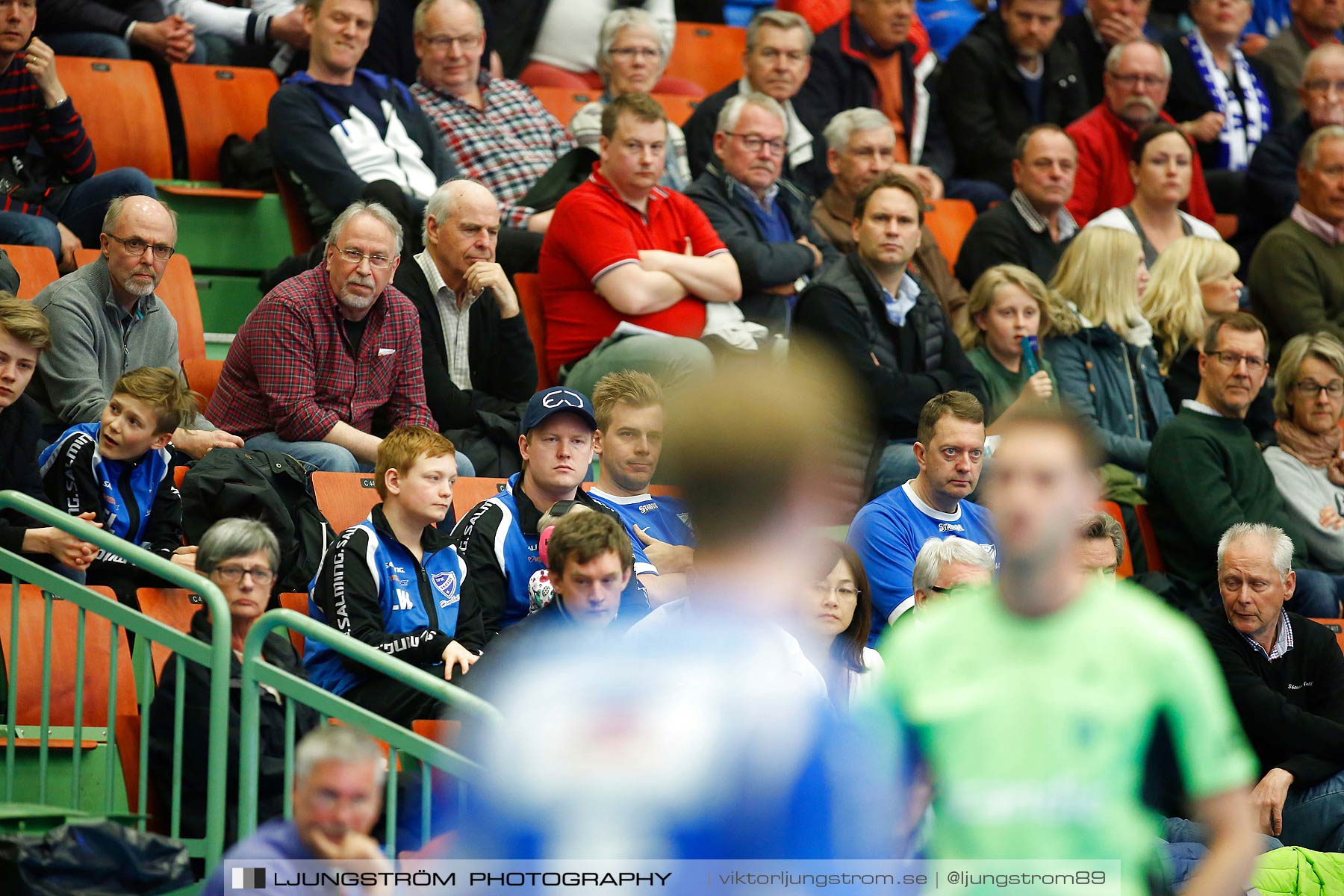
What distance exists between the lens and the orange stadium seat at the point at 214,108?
7.42m

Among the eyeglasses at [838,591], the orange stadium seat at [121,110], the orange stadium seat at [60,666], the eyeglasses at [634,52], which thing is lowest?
the orange stadium seat at [60,666]

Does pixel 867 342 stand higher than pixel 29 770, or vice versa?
pixel 867 342

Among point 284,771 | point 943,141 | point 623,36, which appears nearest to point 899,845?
point 284,771

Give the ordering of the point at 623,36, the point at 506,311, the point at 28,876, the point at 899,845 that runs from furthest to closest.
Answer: the point at 623,36 → the point at 506,311 → the point at 28,876 → the point at 899,845

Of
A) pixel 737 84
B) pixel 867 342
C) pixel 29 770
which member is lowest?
pixel 29 770

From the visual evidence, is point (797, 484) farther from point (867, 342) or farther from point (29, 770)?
point (867, 342)

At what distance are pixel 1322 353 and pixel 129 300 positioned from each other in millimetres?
4295

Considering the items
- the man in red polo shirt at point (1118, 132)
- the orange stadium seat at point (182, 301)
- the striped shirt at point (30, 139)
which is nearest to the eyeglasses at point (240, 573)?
Result: the orange stadium seat at point (182, 301)

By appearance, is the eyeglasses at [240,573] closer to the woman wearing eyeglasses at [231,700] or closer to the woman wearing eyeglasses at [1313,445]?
the woman wearing eyeglasses at [231,700]

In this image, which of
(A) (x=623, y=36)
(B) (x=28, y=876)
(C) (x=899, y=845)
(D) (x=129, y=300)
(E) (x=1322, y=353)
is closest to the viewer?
(C) (x=899, y=845)

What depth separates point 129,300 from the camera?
18.5ft

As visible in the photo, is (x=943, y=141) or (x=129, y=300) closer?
(x=129, y=300)

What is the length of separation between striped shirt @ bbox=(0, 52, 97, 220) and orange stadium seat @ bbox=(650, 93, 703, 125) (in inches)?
115

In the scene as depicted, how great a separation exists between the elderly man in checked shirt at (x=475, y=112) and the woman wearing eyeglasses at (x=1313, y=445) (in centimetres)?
303
